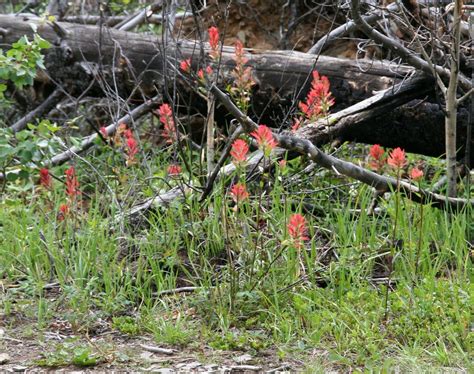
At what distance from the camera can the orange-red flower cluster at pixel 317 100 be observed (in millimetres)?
4676

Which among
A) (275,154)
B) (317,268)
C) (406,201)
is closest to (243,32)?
(275,154)

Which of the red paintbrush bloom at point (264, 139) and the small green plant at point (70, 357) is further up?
the red paintbrush bloom at point (264, 139)

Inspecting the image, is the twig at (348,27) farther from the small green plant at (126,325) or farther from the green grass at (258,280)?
the small green plant at (126,325)

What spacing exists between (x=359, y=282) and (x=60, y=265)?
1.75 meters

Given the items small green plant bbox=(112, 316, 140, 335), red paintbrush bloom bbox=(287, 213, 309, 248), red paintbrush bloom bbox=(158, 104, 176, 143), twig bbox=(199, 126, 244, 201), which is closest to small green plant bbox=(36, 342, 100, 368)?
small green plant bbox=(112, 316, 140, 335)

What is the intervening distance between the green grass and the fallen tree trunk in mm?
804

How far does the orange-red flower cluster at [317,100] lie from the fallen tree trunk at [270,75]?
199mm

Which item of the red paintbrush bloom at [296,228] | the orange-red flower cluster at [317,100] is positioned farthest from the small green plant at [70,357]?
the orange-red flower cluster at [317,100]

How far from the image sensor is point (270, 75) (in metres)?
6.48

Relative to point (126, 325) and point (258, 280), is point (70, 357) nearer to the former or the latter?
point (126, 325)

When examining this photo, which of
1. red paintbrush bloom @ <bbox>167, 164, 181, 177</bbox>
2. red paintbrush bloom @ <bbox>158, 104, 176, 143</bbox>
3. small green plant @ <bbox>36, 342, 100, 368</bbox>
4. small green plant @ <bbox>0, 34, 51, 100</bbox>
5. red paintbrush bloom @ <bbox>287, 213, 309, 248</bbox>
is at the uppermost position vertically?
small green plant @ <bbox>0, 34, 51, 100</bbox>

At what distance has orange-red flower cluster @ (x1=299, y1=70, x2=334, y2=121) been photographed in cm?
468

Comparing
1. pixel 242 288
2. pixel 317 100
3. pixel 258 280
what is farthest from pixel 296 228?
pixel 317 100

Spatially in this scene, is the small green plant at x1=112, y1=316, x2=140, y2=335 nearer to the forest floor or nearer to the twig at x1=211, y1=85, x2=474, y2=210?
the forest floor
